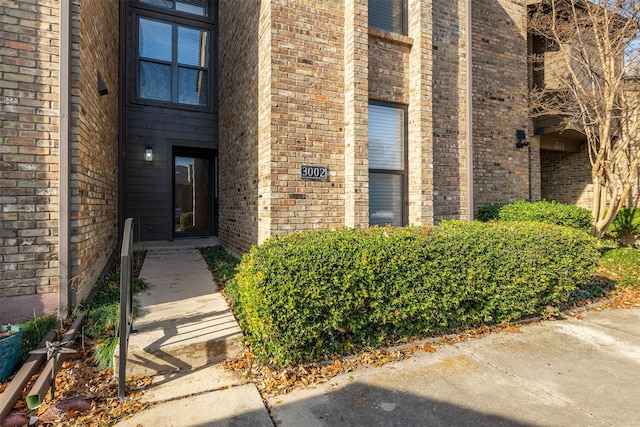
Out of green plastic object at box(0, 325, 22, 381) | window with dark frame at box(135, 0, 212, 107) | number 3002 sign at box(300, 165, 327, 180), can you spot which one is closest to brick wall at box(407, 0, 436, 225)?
number 3002 sign at box(300, 165, 327, 180)

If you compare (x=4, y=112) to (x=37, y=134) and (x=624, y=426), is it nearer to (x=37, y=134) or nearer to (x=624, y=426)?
(x=37, y=134)

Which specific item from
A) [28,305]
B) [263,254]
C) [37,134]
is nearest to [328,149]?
[263,254]

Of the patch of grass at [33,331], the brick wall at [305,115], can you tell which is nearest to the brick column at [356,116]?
the brick wall at [305,115]

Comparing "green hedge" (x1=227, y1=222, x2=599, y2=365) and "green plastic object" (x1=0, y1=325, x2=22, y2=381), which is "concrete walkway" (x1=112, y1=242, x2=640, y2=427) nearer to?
"green hedge" (x1=227, y1=222, x2=599, y2=365)

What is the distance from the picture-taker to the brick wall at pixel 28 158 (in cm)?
317

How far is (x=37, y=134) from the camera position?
10.7 feet

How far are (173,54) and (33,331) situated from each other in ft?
23.3

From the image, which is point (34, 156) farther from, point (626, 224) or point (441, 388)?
point (626, 224)

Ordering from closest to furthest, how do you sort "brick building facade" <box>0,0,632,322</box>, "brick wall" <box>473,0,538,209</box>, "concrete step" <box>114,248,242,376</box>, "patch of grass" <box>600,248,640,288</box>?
"concrete step" <box>114,248,242,376</box> → "brick building facade" <box>0,0,632,322</box> → "patch of grass" <box>600,248,640,288</box> → "brick wall" <box>473,0,538,209</box>

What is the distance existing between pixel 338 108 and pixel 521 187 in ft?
18.5

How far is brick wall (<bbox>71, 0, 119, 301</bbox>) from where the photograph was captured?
349 centimetres

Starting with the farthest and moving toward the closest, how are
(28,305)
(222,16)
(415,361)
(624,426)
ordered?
(222,16) < (28,305) < (415,361) < (624,426)

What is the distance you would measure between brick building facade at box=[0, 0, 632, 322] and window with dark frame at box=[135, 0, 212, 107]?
0.04 meters

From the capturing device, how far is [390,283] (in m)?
3.13
